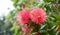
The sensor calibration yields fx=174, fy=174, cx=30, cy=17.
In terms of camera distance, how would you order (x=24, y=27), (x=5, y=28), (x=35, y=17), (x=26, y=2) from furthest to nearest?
(x=5, y=28) < (x=26, y=2) < (x=24, y=27) < (x=35, y=17)

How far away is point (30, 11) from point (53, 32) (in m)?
0.15

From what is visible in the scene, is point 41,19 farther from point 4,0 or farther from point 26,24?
point 4,0

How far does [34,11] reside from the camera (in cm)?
74

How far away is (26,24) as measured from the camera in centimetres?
80

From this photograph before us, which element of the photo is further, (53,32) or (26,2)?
(26,2)

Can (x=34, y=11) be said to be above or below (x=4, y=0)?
above

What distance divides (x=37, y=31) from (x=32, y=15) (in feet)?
0.36

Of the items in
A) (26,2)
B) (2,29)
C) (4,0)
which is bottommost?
(2,29)

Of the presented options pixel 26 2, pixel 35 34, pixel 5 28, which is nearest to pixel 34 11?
pixel 35 34

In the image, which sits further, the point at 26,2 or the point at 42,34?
the point at 26,2

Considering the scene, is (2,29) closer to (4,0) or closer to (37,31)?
(4,0)

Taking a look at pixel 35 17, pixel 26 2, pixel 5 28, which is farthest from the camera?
pixel 5 28

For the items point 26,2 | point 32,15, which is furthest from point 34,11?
point 26,2

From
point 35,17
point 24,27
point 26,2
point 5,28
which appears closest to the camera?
point 35,17
